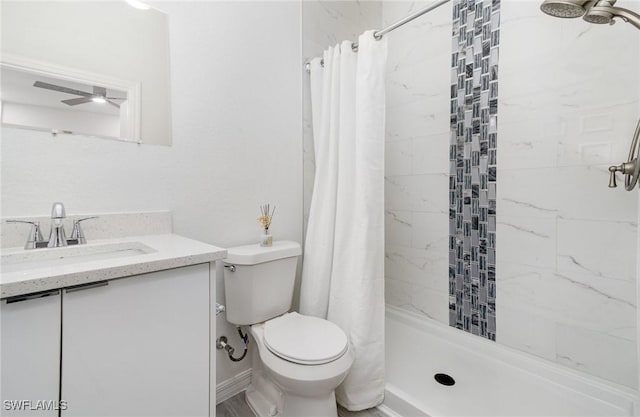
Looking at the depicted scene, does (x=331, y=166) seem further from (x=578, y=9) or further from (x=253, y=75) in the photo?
(x=578, y=9)

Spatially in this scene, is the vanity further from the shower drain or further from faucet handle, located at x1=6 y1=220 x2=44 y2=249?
the shower drain

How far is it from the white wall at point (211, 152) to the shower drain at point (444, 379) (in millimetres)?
1051

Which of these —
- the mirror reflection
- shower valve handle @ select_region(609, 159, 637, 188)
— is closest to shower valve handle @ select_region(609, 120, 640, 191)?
shower valve handle @ select_region(609, 159, 637, 188)

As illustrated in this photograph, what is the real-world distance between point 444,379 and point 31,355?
170 cm

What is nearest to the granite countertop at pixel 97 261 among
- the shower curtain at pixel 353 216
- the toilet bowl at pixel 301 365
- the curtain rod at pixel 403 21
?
the toilet bowl at pixel 301 365

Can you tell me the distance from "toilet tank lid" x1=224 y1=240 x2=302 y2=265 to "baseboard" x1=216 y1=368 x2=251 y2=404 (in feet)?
2.18

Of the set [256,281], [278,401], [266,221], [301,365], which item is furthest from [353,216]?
[278,401]

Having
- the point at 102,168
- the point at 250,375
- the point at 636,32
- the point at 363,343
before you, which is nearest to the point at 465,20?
the point at 636,32

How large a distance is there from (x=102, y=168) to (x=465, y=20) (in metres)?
2.08

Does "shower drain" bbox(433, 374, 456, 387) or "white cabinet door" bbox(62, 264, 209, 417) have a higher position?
"white cabinet door" bbox(62, 264, 209, 417)

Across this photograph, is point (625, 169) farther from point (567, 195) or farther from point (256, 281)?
point (256, 281)

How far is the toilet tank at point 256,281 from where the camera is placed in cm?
141

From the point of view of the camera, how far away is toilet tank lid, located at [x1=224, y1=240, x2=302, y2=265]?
139 centimetres

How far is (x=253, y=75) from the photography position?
1.64 metres
